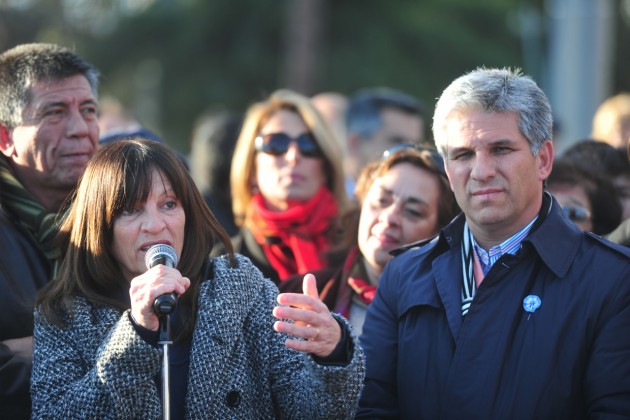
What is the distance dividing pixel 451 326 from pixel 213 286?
97cm

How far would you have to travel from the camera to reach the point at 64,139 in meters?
5.35

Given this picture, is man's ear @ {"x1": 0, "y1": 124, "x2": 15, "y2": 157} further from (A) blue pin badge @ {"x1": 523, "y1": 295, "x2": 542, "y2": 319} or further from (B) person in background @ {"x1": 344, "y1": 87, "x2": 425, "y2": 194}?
(B) person in background @ {"x1": 344, "y1": 87, "x2": 425, "y2": 194}

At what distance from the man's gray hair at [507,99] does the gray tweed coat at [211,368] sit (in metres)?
1.09

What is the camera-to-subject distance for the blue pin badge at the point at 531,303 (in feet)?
12.9

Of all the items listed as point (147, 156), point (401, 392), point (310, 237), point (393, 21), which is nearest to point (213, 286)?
point (147, 156)

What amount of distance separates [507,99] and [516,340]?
3.17 feet

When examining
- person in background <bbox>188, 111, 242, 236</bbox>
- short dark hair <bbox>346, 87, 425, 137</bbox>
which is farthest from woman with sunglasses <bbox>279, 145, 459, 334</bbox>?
short dark hair <bbox>346, 87, 425, 137</bbox>

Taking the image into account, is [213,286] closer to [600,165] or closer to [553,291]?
[553,291]

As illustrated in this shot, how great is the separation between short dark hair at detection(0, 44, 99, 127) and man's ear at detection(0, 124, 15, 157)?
4 cm

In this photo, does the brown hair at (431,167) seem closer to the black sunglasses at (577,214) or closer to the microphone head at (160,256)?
the black sunglasses at (577,214)

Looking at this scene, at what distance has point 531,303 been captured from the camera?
3939 mm

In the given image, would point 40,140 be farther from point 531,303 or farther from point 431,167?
point 531,303

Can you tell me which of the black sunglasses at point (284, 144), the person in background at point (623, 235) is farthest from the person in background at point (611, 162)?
the black sunglasses at point (284, 144)

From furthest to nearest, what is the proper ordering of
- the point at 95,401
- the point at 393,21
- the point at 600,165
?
the point at 393,21 < the point at 600,165 < the point at 95,401
